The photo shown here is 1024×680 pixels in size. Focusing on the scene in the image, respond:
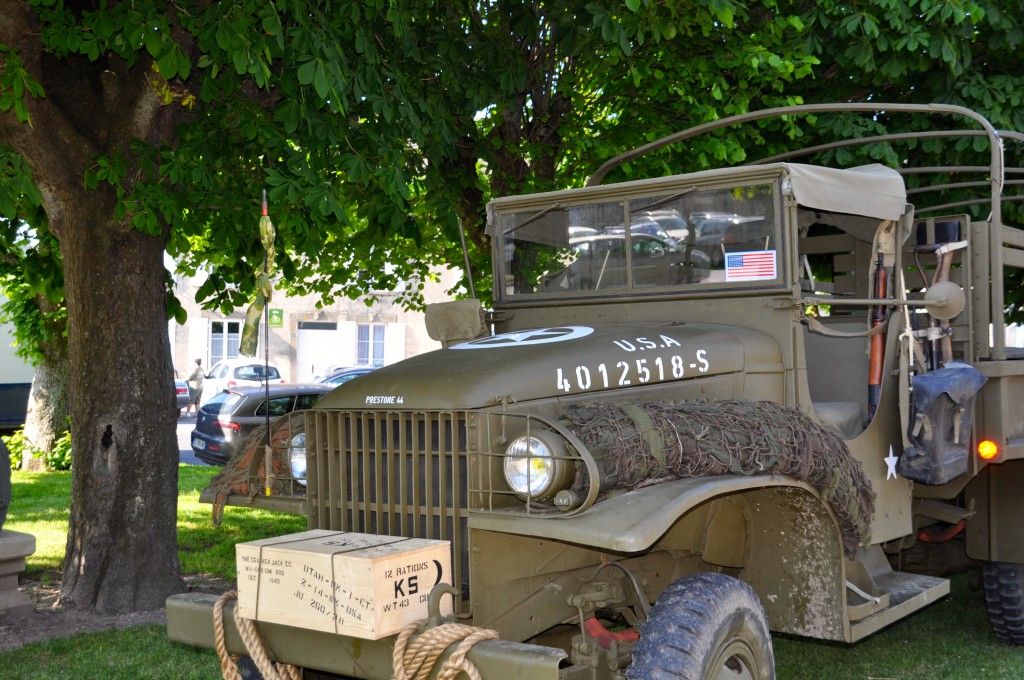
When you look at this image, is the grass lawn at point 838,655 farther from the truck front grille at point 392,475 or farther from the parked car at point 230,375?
the parked car at point 230,375

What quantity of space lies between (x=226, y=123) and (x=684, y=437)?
4434mm

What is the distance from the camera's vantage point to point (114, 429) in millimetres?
6633

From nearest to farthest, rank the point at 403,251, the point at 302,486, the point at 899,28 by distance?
the point at 302,486 < the point at 899,28 < the point at 403,251

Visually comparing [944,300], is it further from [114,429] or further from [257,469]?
[114,429]

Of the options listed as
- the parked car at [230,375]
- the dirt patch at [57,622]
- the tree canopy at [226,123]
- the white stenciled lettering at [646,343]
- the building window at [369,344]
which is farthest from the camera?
the building window at [369,344]

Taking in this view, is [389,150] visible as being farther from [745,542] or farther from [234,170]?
[745,542]

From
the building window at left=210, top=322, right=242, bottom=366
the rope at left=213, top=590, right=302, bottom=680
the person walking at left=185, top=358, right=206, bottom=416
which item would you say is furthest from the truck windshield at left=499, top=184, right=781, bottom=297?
the building window at left=210, top=322, right=242, bottom=366

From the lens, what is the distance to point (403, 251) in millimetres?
11820

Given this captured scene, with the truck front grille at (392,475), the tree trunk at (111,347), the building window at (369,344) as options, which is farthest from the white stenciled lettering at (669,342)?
the building window at (369,344)

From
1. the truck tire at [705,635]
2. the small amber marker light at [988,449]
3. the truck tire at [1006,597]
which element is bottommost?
the truck tire at [1006,597]

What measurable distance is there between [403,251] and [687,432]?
8325 mm

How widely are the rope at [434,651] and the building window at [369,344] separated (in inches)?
1302

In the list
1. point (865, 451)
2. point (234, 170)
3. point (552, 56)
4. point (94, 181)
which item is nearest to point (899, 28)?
point (552, 56)

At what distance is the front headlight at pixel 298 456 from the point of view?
438cm
